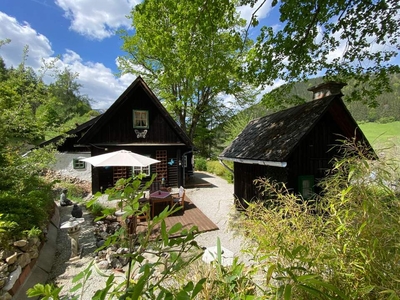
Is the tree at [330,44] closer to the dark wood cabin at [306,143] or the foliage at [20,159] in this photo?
the dark wood cabin at [306,143]

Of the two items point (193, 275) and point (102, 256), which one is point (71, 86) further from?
point (193, 275)

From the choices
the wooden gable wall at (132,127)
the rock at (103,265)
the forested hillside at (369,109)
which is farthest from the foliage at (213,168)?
the rock at (103,265)

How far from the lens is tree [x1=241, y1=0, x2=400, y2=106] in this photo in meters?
6.67

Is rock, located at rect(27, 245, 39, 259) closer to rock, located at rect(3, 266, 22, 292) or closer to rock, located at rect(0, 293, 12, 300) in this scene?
rock, located at rect(3, 266, 22, 292)

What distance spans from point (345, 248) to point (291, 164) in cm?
631

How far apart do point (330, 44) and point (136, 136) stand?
1116 cm

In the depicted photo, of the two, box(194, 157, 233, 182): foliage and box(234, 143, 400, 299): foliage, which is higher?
box(234, 143, 400, 299): foliage

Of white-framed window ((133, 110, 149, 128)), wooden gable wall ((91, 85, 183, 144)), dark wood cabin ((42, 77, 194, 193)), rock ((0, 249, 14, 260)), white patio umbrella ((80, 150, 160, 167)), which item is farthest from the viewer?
white-framed window ((133, 110, 149, 128))

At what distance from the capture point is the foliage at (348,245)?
34.1 inches

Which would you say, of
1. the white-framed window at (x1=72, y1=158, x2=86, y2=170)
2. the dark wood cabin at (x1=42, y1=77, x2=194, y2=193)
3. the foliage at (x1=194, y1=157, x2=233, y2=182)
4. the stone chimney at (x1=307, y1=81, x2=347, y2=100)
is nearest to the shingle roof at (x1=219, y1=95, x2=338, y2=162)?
the stone chimney at (x1=307, y1=81, x2=347, y2=100)

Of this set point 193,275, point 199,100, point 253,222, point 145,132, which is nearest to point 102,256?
point 193,275

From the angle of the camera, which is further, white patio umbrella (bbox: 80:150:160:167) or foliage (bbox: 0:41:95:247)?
white patio umbrella (bbox: 80:150:160:167)

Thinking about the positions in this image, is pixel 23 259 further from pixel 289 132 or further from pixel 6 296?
pixel 289 132

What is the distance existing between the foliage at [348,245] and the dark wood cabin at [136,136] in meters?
11.5
